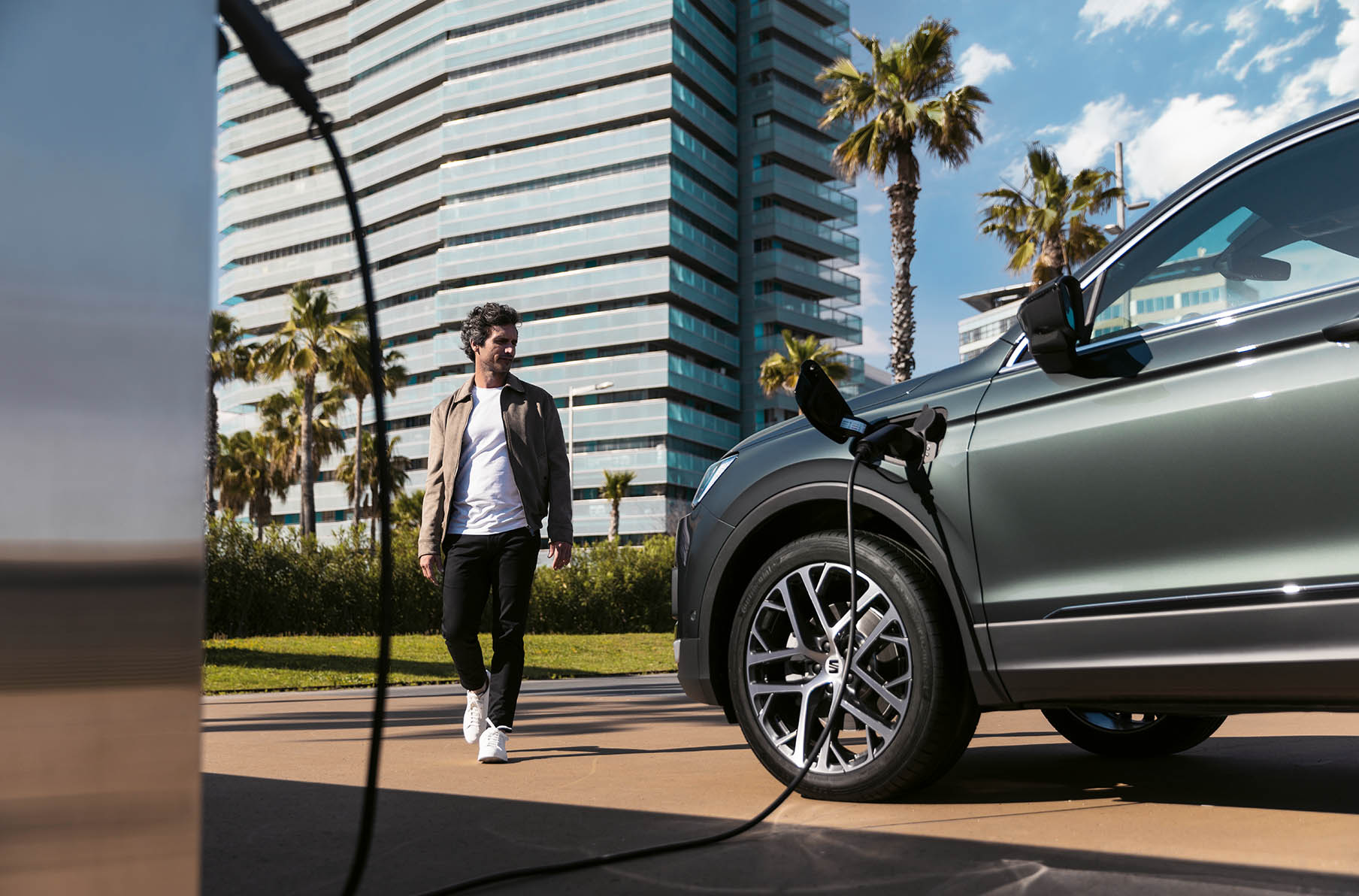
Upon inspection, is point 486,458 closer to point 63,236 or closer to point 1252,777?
point 1252,777

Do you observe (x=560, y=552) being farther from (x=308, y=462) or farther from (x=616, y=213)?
(x=616, y=213)

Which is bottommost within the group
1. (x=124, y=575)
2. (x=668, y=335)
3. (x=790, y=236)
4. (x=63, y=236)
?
(x=124, y=575)

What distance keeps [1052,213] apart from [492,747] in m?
26.3

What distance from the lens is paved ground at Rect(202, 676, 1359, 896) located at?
2.68 metres

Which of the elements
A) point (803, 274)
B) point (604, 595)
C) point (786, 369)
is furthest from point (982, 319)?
point (604, 595)

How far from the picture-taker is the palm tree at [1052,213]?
91.7ft

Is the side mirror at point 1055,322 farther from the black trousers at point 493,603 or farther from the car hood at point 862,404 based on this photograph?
the black trousers at point 493,603

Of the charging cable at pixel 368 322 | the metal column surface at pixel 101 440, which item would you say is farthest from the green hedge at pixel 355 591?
the metal column surface at pixel 101 440

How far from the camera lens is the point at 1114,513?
309 cm

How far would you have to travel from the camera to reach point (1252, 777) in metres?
3.98

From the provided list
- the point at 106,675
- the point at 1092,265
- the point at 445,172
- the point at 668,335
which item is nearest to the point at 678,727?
the point at 1092,265

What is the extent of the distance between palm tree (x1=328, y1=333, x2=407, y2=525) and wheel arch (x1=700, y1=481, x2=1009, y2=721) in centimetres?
134

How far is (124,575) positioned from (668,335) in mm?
72325

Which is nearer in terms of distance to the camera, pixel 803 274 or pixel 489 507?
pixel 489 507
